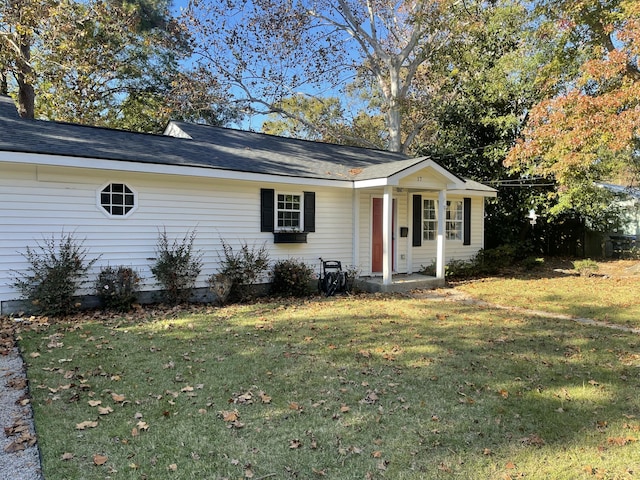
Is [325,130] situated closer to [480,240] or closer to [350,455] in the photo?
[480,240]

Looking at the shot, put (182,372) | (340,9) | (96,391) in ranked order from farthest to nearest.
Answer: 1. (340,9)
2. (182,372)
3. (96,391)

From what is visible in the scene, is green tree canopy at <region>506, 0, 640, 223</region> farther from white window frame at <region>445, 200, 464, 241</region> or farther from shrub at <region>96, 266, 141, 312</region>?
shrub at <region>96, 266, 141, 312</region>

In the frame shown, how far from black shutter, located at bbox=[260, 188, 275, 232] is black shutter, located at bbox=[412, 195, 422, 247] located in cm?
441

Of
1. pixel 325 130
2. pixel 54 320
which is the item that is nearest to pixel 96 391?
pixel 54 320

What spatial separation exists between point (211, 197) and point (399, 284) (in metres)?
4.76

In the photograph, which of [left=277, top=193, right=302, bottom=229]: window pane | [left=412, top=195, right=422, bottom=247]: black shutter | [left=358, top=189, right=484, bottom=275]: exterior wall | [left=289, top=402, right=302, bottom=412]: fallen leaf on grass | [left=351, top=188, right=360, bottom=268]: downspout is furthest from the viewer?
[left=412, top=195, right=422, bottom=247]: black shutter

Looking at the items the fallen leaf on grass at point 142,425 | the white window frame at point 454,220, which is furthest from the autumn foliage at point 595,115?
the fallen leaf on grass at point 142,425

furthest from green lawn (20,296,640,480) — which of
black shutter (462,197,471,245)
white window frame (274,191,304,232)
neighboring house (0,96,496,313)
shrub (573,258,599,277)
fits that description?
shrub (573,258,599,277)

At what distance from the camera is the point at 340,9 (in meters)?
18.2

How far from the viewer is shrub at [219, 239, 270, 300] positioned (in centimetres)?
848

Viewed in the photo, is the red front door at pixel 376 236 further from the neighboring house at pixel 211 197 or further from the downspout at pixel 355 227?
the downspout at pixel 355 227

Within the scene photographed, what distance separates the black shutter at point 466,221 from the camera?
41.7 ft

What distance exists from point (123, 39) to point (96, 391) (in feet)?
54.2

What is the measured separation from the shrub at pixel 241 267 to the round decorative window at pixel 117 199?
1931 mm
